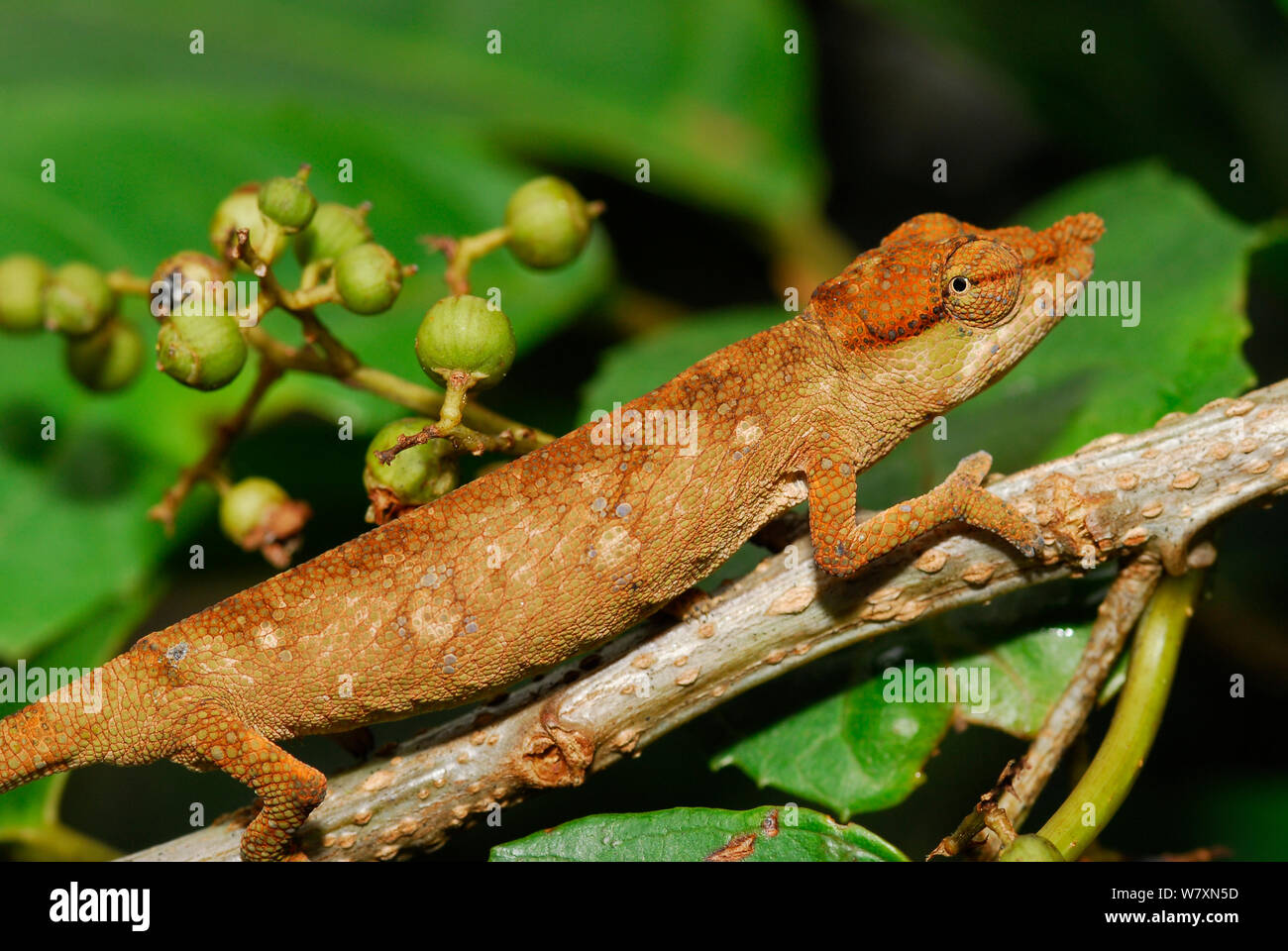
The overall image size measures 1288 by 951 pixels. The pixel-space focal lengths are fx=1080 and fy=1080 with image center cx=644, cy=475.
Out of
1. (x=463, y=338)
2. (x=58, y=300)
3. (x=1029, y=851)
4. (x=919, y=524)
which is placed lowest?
(x=1029, y=851)

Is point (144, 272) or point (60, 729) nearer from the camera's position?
point (60, 729)

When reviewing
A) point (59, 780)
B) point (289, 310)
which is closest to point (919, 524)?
point (289, 310)

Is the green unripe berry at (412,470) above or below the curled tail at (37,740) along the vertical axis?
above

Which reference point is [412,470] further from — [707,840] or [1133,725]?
[1133,725]

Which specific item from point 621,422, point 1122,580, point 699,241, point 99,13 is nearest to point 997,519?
point 1122,580

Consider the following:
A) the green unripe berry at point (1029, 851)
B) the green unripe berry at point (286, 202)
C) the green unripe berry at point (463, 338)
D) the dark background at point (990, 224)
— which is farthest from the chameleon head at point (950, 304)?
the green unripe berry at point (286, 202)

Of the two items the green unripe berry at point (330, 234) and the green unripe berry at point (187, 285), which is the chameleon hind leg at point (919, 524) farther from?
the green unripe berry at point (187, 285)

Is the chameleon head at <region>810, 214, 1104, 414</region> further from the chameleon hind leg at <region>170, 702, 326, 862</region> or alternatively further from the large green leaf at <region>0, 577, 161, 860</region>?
the large green leaf at <region>0, 577, 161, 860</region>
